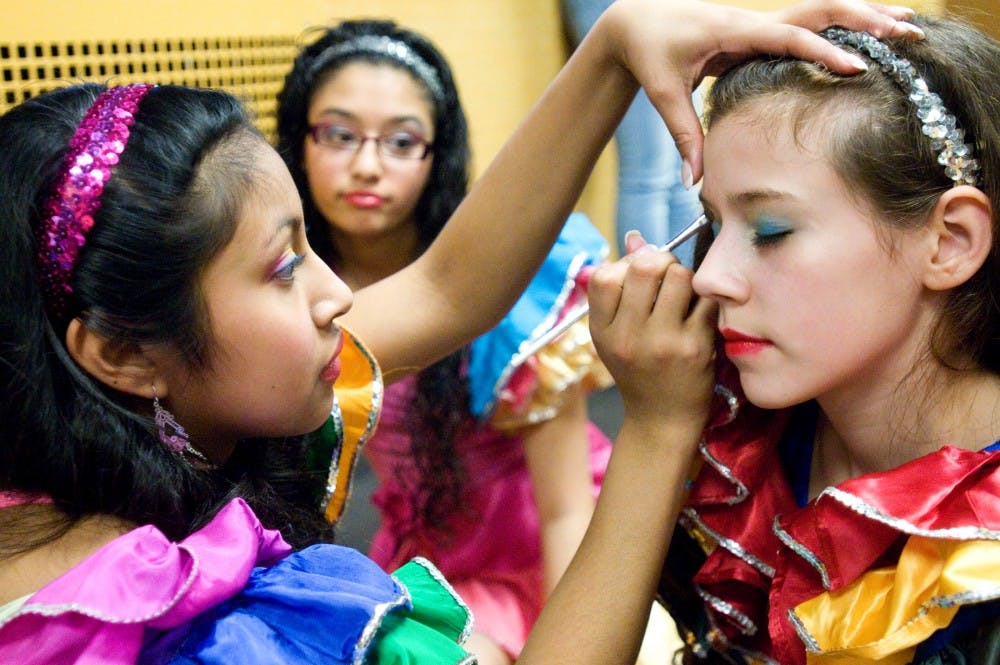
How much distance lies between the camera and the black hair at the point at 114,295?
780mm

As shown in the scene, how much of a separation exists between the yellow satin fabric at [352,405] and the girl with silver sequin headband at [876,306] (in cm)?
36

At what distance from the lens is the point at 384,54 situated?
1.68 meters

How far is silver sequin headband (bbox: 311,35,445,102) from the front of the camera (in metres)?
1.68

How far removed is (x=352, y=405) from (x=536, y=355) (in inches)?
20.6

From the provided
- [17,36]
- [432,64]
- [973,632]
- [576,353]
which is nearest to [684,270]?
[973,632]

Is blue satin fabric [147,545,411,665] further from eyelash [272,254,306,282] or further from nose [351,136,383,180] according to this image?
nose [351,136,383,180]

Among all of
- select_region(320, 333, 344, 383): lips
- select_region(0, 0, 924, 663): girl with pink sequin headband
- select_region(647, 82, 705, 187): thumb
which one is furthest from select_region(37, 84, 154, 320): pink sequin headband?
select_region(647, 82, 705, 187): thumb

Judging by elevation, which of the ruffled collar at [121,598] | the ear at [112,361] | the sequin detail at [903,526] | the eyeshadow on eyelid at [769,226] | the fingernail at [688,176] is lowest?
the ruffled collar at [121,598]

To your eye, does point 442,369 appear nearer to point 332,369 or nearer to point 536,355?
point 536,355

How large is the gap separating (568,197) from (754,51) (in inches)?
9.8

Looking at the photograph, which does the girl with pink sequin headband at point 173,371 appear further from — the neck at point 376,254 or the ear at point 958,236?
the neck at point 376,254

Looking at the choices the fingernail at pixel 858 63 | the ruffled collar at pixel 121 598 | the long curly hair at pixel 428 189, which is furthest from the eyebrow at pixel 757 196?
the long curly hair at pixel 428 189

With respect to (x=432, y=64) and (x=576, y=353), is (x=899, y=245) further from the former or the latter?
(x=432, y=64)

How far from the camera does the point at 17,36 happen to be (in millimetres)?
1798
